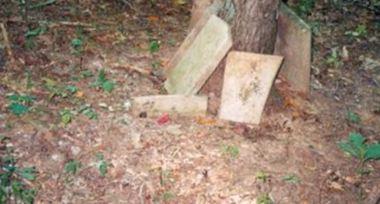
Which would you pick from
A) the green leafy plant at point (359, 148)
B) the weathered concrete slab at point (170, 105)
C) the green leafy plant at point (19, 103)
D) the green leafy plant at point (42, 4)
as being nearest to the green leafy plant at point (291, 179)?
the green leafy plant at point (359, 148)

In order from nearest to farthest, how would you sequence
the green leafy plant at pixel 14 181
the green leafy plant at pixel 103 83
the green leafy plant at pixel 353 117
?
the green leafy plant at pixel 14 181 < the green leafy plant at pixel 103 83 < the green leafy plant at pixel 353 117

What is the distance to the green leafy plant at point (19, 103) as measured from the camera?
3.93m

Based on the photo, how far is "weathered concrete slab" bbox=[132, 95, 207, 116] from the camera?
412cm

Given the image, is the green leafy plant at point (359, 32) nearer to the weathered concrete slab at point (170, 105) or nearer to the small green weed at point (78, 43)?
the weathered concrete slab at point (170, 105)

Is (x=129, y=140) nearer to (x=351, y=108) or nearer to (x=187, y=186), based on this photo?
(x=187, y=186)

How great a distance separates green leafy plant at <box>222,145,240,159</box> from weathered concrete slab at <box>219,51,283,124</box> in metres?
0.36

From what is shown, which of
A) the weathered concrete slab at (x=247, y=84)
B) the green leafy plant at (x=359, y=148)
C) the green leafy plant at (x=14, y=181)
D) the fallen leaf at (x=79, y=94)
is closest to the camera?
the green leafy plant at (x=14, y=181)

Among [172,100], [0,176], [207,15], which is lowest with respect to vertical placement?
[0,176]

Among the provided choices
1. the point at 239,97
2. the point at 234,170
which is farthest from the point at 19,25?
the point at 234,170

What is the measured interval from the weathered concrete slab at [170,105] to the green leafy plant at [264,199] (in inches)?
35.7

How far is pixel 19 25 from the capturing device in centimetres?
492

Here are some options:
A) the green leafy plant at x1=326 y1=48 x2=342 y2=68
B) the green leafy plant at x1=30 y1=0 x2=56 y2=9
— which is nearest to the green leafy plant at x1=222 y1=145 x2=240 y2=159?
the green leafy plant at x1=326 y1=48 x2=342 y2=68

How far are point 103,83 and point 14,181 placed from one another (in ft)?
4.12

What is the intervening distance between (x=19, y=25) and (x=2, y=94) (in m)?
1.07
